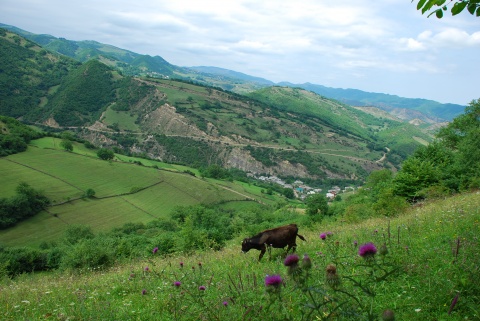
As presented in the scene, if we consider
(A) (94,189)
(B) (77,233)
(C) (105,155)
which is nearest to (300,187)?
(C) (105,155)

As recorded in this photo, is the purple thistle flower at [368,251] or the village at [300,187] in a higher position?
the purple thistle flower at [368,251]

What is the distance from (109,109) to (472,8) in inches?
7953

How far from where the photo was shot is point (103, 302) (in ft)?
18.0

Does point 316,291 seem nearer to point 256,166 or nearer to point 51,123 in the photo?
point 256,166

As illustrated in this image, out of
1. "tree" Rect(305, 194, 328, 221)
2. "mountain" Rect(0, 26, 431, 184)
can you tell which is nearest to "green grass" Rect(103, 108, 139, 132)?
"mountain" Rect(0, 26, 431, 184)

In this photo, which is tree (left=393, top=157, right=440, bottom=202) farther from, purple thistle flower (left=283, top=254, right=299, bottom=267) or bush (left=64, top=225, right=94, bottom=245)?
bush (left=64, top=225, right=94, bottom=245)

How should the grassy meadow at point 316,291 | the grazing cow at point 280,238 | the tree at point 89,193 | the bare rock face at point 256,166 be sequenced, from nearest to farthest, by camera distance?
the grassy meadow at point 316,291 → the grazing cow at point 280,238 → the tree at point 89,193 → the bare rock face at point 256,166

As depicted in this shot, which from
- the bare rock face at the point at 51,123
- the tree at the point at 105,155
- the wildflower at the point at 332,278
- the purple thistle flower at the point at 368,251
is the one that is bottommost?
the bare rock face at the point at 51,123

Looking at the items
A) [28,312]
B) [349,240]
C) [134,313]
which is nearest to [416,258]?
[349,240]

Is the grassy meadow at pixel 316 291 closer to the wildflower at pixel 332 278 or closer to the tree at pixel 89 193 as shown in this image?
the wildflower at pixel 332 278

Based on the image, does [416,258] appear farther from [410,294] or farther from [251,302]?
[251,302]

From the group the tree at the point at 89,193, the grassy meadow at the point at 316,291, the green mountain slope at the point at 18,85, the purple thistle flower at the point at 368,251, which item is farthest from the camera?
the green mountain slope at the point at 18,85

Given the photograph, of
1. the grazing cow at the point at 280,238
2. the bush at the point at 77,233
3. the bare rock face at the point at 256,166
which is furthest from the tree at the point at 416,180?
the bare rock face at the point at 256,166

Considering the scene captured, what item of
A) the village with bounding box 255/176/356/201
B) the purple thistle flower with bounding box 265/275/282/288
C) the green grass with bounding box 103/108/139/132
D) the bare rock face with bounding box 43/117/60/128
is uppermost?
the purple thistle flower with bounding box 265/275/282/288
